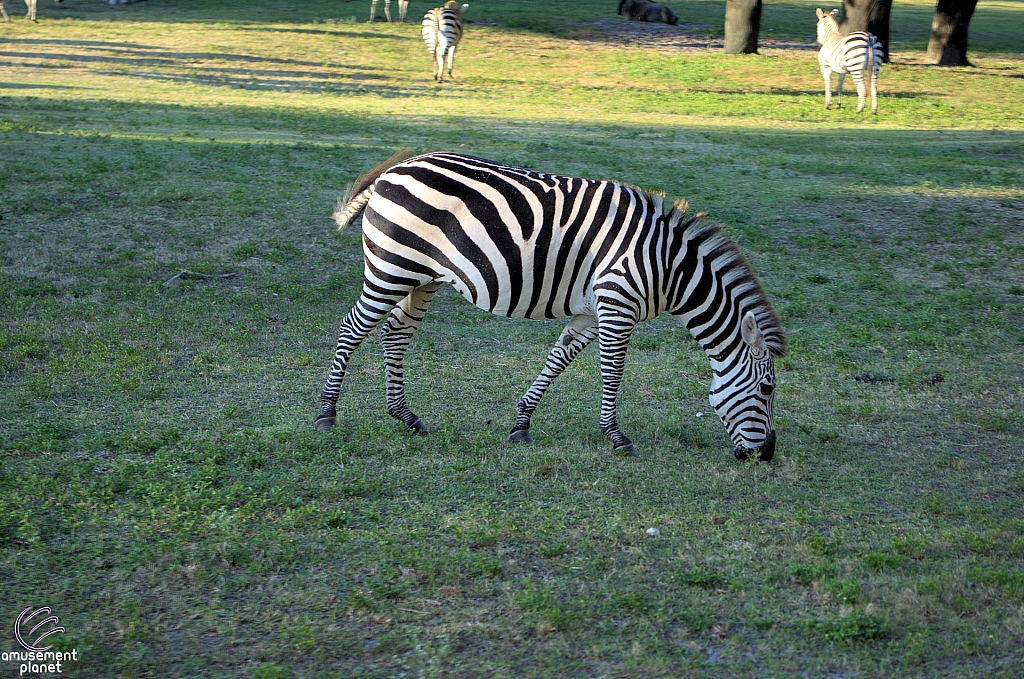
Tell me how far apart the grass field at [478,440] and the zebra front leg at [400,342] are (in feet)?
0.64

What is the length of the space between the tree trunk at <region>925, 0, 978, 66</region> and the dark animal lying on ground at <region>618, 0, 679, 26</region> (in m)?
9.57

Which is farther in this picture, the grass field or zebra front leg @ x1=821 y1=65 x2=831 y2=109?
zebra front leg @ x1=821 y1=65 x2=831 y2=109

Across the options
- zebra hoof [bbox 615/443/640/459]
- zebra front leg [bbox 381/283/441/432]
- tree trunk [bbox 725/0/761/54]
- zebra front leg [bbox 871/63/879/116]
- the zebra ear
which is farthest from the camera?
tree trunk [bbox 725/0/761/54]

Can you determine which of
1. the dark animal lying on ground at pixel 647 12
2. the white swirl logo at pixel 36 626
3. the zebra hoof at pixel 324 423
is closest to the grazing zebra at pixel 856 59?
the dark animal lying on ground at pixel 647 12

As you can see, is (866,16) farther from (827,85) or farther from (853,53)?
(827,85)

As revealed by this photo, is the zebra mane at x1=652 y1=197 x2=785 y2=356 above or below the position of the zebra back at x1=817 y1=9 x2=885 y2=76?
below

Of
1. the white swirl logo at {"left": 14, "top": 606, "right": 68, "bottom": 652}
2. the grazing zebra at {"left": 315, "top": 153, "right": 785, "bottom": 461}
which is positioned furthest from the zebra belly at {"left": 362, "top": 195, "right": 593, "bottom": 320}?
the white swirl logo at {"left": 14, "top": 606, "right": 68, "bottom": 652}

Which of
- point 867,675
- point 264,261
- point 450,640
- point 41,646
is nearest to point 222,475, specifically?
point 41,646

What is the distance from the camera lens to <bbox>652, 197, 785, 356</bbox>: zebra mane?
646 cm

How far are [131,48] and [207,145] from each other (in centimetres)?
1331

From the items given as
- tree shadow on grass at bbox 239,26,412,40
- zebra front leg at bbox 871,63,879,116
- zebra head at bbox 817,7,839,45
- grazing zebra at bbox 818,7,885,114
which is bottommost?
zebra front leg at bbox 871,63,879,116

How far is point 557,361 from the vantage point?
6.85 m

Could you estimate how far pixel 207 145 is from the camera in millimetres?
15133

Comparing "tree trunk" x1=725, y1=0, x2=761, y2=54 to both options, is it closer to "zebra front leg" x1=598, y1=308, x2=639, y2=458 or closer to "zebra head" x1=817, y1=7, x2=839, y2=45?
"zebra head" x1=817, y1=7, x2=839, y2=45
